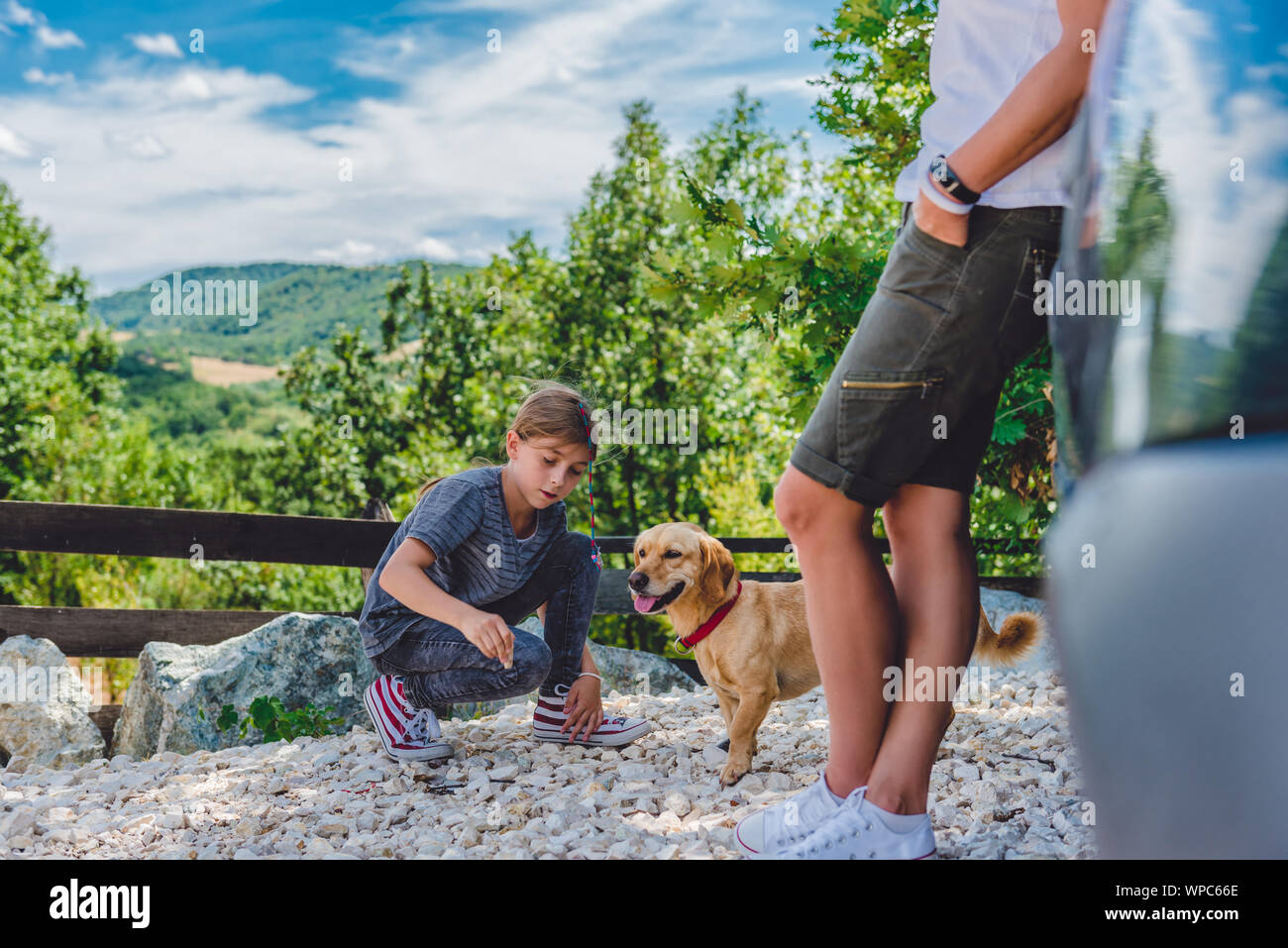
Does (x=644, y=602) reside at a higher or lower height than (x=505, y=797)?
higher

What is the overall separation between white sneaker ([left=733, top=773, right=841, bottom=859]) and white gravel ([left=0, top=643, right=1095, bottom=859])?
7 cm

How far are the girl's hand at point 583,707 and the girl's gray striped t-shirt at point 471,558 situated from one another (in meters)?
0.44

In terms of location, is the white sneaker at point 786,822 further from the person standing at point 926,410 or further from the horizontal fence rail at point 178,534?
the horizontal fence rail at point 178,534

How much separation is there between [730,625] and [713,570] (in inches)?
8.0

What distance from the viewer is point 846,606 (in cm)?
196

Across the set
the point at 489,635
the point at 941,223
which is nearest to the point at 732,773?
the point at 489,635

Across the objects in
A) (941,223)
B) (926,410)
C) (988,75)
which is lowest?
(926,410)

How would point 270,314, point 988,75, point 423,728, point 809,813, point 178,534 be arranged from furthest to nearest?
point 270,314 → point 178,534 → point 423,728 → point 809,813 → point 988,75

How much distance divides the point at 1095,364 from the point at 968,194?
87cm

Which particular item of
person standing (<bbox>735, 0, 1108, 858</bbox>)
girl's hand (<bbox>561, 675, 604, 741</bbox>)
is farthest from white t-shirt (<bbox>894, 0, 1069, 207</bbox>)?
girl's hand (<bbox>561, 675, 604, 741</bbox>)

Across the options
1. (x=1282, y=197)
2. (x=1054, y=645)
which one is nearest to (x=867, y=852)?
(x=1054, y=645)

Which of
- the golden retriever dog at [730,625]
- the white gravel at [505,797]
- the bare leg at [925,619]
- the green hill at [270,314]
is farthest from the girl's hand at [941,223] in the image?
the green hill at [270,314]

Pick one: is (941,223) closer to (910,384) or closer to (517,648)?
(910,384)

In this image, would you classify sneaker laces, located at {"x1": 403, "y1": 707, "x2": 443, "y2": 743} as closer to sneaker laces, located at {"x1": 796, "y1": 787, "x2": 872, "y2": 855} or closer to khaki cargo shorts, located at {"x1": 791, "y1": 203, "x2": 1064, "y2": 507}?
sneaker laces, located at {"x1": 796, "y1": 787, "x2": 872, "y2": 855}
